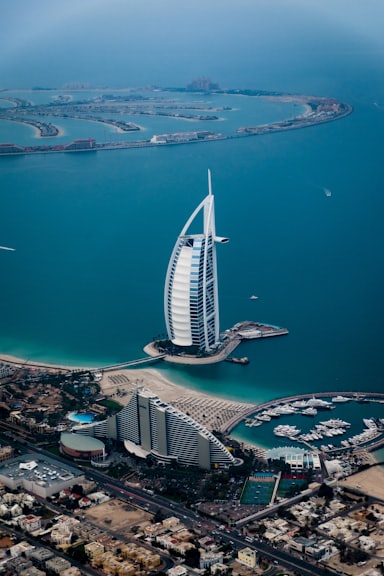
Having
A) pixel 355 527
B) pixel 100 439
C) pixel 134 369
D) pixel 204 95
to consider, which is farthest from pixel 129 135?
pixel 355 527

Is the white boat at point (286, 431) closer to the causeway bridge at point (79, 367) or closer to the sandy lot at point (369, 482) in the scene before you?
the sandy lot at point (369, 482)

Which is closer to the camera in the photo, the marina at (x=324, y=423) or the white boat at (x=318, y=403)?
the marina at (x=324, y=423)

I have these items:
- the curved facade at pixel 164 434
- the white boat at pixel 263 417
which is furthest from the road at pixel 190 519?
the white boat at pixel 263 417

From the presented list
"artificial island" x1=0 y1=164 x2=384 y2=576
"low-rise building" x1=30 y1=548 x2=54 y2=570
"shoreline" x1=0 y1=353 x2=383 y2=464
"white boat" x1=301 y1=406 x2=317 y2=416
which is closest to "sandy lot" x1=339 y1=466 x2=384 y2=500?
"artificial island" x1=0 y1=164 x2=384 y2=576

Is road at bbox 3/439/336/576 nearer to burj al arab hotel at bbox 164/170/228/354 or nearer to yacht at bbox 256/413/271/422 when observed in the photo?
yacht at bbox 256/413/271/422

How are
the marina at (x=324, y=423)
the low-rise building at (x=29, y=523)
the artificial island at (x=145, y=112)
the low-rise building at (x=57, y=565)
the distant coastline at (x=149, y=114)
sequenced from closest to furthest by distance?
the low-rise building at (x=57, y=565) → the low-rise building at (x=29, y=523) → the marina at (x=324, y=423) → the distant coastline at (x=149, y=114) → the artificial island at (x=145, y=112)
